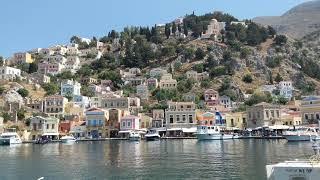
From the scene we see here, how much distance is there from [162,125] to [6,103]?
34154mm

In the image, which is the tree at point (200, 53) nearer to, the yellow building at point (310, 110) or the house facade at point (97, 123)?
the house facade at point (97, 123)

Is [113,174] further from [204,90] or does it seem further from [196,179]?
[204,90]

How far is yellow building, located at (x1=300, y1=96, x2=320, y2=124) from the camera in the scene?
3705 inches

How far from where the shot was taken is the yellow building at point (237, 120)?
337 ft

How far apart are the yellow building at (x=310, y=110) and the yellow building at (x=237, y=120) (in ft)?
40.5

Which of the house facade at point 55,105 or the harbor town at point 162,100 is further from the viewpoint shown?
the house facade at point 55,105

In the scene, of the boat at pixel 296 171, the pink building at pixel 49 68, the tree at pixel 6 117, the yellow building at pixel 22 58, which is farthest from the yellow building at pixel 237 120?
the boat at pixel 296 171

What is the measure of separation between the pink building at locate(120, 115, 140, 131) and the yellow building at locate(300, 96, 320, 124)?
110 ft

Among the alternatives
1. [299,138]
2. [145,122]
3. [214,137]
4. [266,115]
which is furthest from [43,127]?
[299,138]

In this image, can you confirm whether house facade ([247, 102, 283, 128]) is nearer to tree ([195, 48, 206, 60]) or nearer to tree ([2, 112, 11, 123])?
tree ([2, 112, 11, 123])

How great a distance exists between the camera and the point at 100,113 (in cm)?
10131

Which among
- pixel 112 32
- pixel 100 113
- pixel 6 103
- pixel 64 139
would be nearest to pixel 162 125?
pixel 100 113

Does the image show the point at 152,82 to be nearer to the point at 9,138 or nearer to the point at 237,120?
the point at 237,120

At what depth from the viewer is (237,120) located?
341 feet
